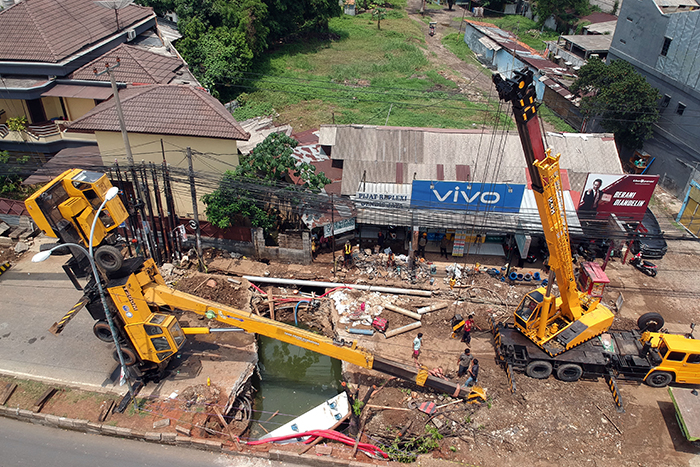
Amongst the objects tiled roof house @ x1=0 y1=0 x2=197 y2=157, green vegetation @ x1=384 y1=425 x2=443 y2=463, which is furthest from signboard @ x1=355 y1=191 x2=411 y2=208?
tiled roof house @ x1=0 y1=0 x2=197 y2=157

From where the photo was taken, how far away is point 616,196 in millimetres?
27016

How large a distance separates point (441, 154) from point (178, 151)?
50.2 ft

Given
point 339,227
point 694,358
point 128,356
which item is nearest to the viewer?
point 128,356

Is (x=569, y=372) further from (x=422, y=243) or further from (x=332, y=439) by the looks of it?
(x=422, y=243)

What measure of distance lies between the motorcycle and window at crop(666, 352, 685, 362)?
8.84 metres

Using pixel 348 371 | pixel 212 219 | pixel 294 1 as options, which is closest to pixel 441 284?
pixel 348 371

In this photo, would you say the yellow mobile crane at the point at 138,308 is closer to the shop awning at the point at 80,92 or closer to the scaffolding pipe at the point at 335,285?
the scaffolding pipe at the point at 335,285

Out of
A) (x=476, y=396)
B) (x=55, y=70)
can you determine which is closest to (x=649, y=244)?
(x=476, y=396)

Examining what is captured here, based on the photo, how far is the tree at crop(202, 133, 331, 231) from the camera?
24844mm

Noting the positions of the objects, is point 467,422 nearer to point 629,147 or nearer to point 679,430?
point 679,430

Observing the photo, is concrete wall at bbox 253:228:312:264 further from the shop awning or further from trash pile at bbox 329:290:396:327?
the shop awning

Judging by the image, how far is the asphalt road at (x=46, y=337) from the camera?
19.6 metres

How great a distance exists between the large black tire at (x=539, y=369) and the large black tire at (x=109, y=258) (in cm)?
1647

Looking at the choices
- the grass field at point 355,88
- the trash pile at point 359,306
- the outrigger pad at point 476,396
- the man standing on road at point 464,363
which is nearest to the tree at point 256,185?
the trash pile at point 359,306
